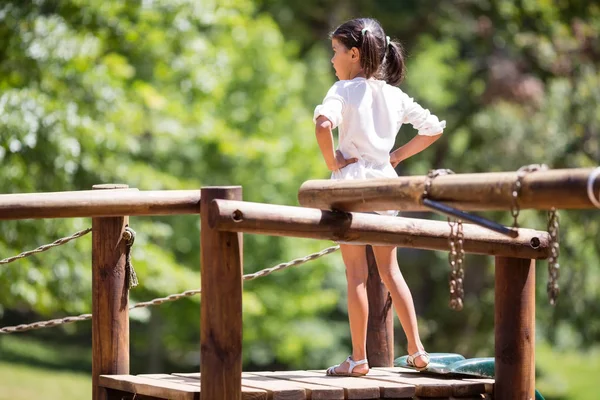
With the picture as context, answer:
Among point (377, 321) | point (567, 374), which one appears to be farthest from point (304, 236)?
point (567, 374)

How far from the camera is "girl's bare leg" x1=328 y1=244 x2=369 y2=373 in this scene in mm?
4688

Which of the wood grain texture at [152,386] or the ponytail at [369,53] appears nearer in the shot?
the wood grain texture at [152,386]

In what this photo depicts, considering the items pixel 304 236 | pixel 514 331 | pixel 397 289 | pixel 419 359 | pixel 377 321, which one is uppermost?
pixel 304 236

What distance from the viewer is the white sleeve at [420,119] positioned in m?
4.85

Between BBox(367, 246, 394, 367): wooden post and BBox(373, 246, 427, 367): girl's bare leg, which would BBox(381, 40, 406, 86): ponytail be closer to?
BBox(373, 246, 427, 367): girl's bare leg

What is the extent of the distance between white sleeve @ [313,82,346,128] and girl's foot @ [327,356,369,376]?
3.57 ft

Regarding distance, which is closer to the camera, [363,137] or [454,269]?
[454,269]

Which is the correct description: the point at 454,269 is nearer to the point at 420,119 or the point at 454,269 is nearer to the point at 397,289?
the point at 397,289

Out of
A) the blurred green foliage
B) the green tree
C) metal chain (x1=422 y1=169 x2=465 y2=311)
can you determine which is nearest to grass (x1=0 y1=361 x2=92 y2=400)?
the blurred green foliage

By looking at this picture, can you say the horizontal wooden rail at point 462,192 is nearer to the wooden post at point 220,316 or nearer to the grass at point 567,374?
the wooden post at point 220,316

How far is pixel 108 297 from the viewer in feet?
15.7

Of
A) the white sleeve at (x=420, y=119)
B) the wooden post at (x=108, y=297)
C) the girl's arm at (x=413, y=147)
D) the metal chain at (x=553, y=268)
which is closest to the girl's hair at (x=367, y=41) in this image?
the white sleeve at (x=420, y=119)

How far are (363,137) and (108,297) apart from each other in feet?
4.58

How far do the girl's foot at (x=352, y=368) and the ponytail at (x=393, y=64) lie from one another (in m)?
1.34
